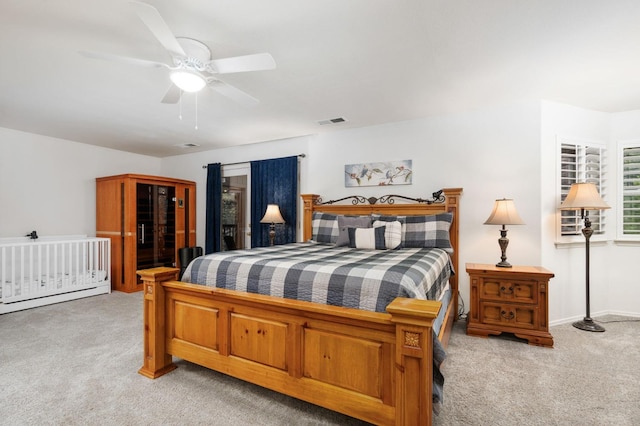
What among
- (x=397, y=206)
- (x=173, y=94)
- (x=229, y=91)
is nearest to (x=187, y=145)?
(x=173, y=94)

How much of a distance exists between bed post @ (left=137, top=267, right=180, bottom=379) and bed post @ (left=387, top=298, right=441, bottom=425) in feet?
5.71

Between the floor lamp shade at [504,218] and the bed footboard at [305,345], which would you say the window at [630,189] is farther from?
the bed footboard at [305,345]

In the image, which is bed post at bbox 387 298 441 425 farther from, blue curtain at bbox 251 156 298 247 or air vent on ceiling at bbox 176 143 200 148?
air vent on ceiling at bbox 176 143 200 148

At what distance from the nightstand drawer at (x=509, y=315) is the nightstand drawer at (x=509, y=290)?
0.06m

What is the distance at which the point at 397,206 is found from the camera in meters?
3.92

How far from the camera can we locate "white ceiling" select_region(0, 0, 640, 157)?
1886mm

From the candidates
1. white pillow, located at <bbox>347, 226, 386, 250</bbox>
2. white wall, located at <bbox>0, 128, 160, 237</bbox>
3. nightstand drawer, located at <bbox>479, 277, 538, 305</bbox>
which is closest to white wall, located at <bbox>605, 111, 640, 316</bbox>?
nightstand drawer, located at <bbox>479, 277, 538, 305</bbox>

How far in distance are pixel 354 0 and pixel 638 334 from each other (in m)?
4.01

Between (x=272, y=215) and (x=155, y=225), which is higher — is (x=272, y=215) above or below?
above

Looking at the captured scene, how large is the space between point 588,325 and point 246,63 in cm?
411

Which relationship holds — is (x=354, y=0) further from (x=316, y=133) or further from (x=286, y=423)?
(x=316, y=133)

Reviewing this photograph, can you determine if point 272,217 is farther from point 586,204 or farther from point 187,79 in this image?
point 586,204

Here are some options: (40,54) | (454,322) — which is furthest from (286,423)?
(40,54)

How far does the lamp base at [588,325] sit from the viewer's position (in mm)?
3125
